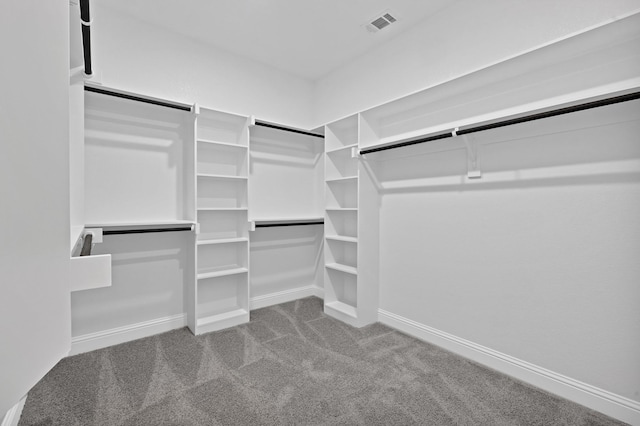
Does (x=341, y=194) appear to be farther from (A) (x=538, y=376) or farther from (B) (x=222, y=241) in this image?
(A) (x=538, y=376)

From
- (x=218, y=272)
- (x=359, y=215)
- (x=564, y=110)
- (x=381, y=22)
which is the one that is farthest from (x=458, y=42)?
(x=218, y=272)

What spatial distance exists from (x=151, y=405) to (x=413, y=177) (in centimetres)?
267

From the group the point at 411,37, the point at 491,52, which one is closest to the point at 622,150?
the point at 491,52

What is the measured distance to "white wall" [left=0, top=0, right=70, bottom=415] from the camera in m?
0.25

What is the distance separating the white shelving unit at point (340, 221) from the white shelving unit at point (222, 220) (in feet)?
2.95

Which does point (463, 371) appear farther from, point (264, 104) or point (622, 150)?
point (264, 104)

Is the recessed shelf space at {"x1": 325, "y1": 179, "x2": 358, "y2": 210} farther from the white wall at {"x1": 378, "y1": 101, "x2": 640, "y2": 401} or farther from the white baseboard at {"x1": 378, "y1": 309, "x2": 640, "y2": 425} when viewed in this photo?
the white baseboard at {"x1": 378, "y1": 309, "x2": 640, "y2": 425}

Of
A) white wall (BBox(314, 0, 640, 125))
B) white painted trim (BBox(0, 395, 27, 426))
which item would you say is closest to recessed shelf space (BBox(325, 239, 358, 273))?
white wall (BBox(314, 0, 640, 125))

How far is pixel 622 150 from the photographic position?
183 centimetres

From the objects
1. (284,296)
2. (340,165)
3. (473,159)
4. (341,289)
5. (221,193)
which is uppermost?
(340,165)

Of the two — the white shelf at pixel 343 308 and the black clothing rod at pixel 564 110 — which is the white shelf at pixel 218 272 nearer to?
the white shelf at pixel 343 308

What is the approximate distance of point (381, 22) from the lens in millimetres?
2875

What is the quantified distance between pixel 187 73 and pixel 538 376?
394cm

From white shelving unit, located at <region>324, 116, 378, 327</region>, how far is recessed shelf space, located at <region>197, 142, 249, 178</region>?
36.5 inches
